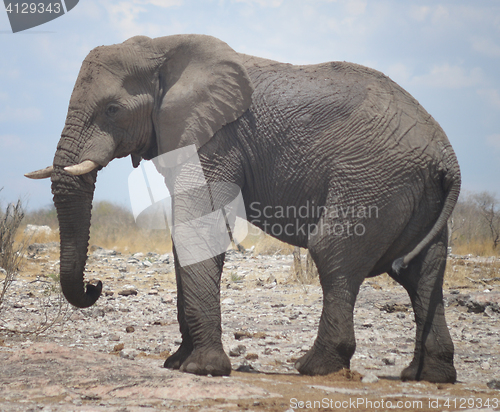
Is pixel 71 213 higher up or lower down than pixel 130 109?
lower down

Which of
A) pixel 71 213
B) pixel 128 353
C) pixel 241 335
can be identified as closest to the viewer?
pixel 71 213

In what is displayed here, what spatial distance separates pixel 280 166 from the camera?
513 cm

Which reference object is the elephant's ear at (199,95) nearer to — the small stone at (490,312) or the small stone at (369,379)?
the small stone at (369,379)

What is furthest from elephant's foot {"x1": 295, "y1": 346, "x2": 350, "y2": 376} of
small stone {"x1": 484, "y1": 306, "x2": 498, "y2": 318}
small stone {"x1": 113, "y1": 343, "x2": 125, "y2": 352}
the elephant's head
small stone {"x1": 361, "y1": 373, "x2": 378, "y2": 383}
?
small stone {"x1": 484, "y1": 306, "x2": 498, "y2": 318}

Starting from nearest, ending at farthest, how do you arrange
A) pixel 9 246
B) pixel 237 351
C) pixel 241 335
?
1. pixel 237 351
2. pixel 241 335
3. pixel 9 246

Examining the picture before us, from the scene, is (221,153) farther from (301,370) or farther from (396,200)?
(301,370)

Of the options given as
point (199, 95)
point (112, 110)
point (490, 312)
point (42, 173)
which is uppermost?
point (199, 95)

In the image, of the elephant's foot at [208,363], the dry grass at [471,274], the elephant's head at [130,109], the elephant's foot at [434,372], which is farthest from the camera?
the dry grass at [471,274]

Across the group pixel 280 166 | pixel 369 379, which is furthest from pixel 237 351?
pixel 280 166

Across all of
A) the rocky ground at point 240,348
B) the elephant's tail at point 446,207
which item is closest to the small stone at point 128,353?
the rocky ground at point 240,348

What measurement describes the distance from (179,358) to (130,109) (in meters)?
2.34

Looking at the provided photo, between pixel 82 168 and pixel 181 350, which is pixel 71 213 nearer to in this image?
pixel 82 168

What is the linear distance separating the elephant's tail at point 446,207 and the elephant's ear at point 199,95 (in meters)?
1.88

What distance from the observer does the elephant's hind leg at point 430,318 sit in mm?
5191
